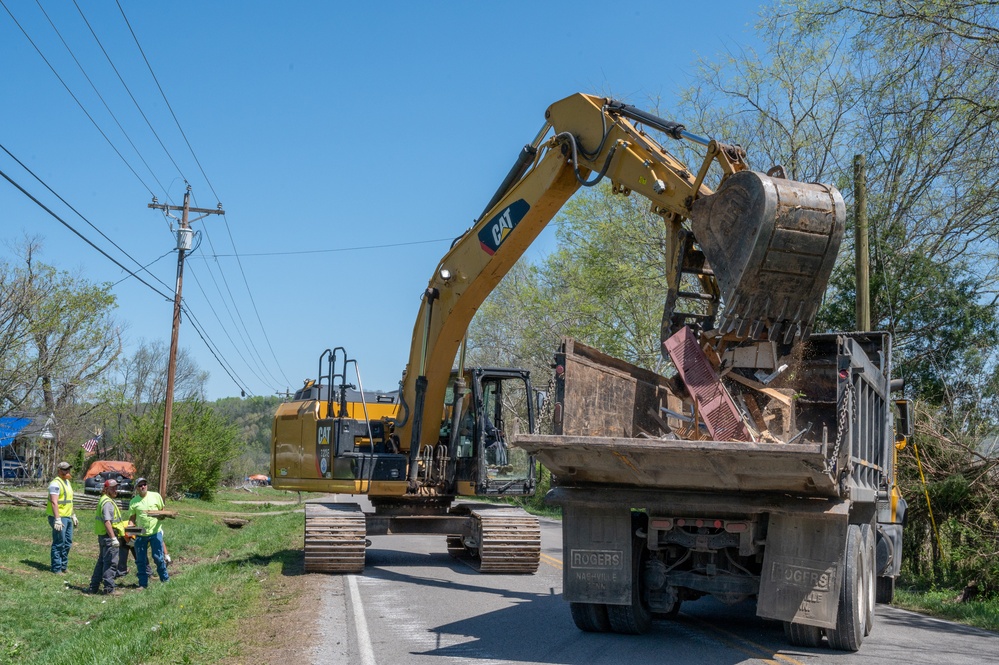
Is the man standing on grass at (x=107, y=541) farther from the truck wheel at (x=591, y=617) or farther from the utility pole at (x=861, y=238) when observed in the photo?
the utility pole at (x=861, y=238)

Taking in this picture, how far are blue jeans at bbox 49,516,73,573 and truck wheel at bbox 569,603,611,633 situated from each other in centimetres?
1023

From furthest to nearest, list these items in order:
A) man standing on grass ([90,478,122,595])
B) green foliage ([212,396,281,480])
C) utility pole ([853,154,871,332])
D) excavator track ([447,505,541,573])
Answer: green foliage ([212,396,281,480]) → utility pole ([853,154,871,332]) → man standing on grass ([90,478,122,595]) → excavator track ([447,505,541,573])

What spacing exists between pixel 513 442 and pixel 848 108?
17105 millimetres

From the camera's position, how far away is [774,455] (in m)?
7.59

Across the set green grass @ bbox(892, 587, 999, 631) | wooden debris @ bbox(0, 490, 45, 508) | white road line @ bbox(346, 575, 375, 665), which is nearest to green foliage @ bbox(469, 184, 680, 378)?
green grass @ bbox(892, 587, 999, 631)

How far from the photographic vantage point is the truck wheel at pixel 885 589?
13206 mm

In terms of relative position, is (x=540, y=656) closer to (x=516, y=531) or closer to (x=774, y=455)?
(x=774, y=455)

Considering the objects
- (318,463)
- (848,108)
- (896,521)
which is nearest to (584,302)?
(848,108)

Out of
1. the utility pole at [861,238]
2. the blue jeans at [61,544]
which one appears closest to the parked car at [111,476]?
the blue jeans at [61,544]

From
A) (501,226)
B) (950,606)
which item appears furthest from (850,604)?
(501,226)

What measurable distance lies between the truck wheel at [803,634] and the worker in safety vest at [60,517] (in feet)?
38.8

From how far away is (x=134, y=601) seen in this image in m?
13.2

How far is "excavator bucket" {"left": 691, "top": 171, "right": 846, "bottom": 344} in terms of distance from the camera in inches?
339

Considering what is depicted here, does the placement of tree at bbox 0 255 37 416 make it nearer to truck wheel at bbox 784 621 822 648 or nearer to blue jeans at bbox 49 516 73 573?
blue jeans at bbox 49 516 73 573
